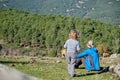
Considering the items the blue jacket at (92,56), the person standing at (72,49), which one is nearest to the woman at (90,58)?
the blue jacket at (92,56)

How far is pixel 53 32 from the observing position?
178 meters

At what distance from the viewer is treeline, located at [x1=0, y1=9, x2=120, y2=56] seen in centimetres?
16625

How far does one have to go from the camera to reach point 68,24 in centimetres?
18400

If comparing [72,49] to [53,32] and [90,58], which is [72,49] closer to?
[90,58]

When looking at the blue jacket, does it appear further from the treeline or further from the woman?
the treeline

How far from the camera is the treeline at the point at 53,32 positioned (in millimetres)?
166250

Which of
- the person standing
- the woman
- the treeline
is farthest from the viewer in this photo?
the treeline

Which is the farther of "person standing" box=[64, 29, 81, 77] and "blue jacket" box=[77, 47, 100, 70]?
"blue jacket" box=[77, 47, 100, 70]

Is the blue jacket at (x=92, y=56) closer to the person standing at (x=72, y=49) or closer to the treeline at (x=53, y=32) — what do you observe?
the person standing at (x=72, y=49)

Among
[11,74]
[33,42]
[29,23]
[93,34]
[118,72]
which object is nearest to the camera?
[11,74]

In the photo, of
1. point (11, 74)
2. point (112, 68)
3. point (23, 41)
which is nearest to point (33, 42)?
point (23, 41)

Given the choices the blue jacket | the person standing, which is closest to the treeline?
the blue jacket

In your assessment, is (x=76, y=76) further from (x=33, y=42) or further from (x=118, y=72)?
(x=33, y=42)

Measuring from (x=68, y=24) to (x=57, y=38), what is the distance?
14588 millimetres
